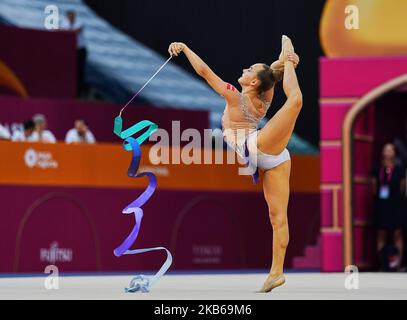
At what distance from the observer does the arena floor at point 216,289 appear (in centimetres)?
809

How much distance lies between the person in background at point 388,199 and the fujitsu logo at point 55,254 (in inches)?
Answer: 148

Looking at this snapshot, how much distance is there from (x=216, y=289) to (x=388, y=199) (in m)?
4.77

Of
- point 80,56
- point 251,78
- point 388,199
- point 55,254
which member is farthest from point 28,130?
point 251,78

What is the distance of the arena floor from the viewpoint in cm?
809

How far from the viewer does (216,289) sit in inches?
368

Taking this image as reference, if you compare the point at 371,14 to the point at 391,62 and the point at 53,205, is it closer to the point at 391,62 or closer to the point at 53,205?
the point at 391,62

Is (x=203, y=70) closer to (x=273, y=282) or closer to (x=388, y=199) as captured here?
(x=273, y=282)

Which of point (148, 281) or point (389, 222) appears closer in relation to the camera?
point (148, 281)

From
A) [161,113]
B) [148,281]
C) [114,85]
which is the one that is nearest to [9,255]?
[161,113]

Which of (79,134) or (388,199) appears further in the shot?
(79,134)

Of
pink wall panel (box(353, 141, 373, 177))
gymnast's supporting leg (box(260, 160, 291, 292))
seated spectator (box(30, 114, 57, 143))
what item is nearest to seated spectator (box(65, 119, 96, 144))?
seated spectator (box(30, 114, 57, 143))

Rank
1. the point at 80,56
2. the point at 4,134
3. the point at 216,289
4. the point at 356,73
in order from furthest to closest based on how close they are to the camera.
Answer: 1. the point at 80,56
2. the point at 4,134
3. the point at 356,73
4. the point at 216,289

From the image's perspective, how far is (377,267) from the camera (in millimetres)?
13867
